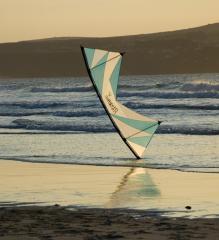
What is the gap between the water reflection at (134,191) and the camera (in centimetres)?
1268

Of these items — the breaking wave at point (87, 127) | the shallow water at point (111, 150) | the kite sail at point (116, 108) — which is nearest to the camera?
the shallow water at point (111, 150)

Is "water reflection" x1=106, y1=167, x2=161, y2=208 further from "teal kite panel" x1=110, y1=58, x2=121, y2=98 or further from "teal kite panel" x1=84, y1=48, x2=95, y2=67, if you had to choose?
"teal kite panel" x1=110, y1=58, x2=121, y2=98

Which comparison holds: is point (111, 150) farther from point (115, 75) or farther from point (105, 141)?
point (105, 141)

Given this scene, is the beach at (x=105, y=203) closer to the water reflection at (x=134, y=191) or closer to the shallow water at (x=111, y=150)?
the water reflection at (x=134, y=191)

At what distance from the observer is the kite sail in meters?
19.5

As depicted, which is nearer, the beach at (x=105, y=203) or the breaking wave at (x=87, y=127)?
the beach at (x=105, y=203)

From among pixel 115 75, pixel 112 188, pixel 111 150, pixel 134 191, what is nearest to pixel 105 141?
pixel 111 150

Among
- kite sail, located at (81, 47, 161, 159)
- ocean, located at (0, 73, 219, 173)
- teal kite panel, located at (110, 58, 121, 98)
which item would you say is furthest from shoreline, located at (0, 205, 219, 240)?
teal kite panel, located at (110, 58, 121, 98)

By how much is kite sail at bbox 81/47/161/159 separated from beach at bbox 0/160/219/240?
271 centimetres

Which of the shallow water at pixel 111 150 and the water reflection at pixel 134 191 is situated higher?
the water reflection at pixel 134 191

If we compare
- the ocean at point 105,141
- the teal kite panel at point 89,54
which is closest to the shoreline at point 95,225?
the ocean at point 105,141

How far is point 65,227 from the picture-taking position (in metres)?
10.6

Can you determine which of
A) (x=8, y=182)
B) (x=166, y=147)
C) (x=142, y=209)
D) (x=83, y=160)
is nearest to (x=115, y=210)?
(x=142, y=209)

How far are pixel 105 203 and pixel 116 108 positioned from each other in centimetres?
763
